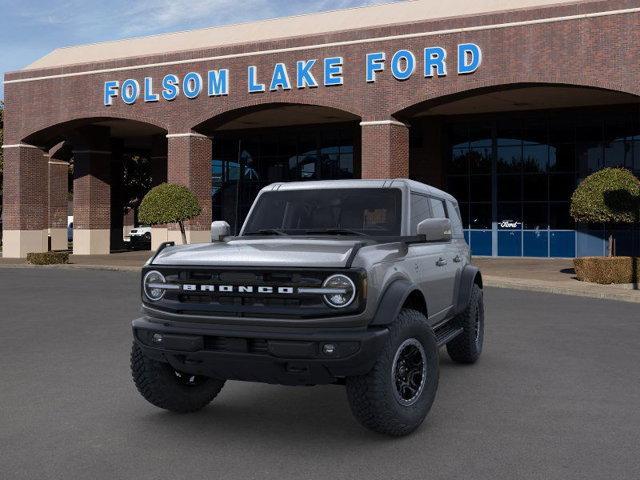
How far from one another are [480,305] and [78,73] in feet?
102

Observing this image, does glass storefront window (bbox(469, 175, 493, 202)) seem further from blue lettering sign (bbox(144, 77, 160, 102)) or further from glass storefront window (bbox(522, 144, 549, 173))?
blue lettering sign (bbox(144, 77, 160, 102))

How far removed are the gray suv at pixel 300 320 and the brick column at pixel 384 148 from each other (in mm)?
21758

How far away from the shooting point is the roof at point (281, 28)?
29.7 m

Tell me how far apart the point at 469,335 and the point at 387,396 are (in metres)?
3.23

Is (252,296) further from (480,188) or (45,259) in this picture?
(480,188)

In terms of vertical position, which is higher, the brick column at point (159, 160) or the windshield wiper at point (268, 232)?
the brick column at point (159, 160)

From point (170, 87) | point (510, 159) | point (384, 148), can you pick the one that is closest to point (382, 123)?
point (384, 148)

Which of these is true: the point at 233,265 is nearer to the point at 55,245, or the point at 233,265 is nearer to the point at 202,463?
the point at 202,463

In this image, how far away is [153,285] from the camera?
586 centimetres

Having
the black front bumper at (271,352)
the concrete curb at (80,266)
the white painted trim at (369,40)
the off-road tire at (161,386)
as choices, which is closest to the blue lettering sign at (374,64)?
the white painted trim at (369,40)

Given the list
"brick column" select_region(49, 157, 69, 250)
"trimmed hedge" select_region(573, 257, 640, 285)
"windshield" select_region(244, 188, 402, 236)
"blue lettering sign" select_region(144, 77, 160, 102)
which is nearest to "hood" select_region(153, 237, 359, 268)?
"windshield" select_region(244, 188, 402, 236)

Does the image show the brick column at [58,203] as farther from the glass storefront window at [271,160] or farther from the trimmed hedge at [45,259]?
the trimmed hedge at [45,259]

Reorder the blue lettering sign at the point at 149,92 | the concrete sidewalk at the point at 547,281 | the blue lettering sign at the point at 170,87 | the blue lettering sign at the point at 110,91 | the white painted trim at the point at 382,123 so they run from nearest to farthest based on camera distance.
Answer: the concrete sidewalk at the point at 547,281 → the white painted trim at the point at 382,123 → the blue lettering sign at the point at 170,87 → the blue lettering sign at the point at 149,92 → the blue lettering sign at the point at 110,91

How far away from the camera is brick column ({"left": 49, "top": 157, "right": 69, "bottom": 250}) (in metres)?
41.2
